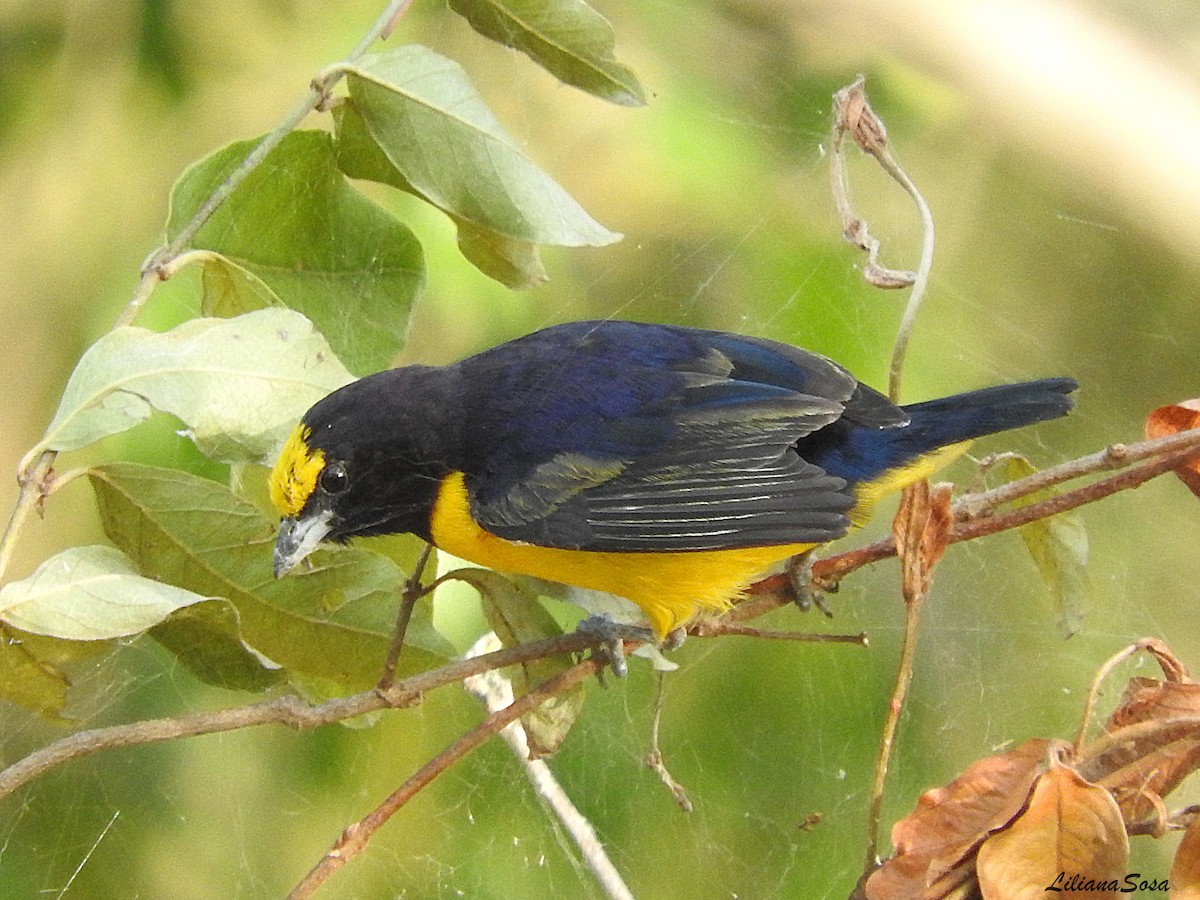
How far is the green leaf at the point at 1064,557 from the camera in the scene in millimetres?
1335

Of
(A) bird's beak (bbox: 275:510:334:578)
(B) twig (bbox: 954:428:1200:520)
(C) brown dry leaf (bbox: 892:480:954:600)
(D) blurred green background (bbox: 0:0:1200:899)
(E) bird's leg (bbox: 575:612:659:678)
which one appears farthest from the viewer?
(D) blurred green background (bbox: 0:0:1200:899)

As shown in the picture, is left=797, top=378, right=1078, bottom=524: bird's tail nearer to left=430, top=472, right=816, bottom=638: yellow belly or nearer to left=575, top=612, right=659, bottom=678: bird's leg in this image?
left=430, top=472, right=816, bottom=638: yellow belly

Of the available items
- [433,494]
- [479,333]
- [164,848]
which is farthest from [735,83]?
[164,848]

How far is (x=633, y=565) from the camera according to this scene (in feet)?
4.39

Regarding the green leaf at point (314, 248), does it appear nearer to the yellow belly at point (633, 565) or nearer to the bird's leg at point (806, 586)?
the yellow belly at point (633, 565)

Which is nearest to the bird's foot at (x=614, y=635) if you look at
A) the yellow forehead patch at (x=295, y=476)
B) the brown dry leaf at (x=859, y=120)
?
the yellow forehead patch at (x=295, y=476)

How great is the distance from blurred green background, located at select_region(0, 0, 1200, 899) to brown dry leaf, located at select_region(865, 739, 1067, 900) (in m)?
0.82

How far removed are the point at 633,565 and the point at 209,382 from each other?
535 mm

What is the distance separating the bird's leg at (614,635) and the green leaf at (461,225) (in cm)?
39

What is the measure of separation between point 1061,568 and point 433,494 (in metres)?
0.72

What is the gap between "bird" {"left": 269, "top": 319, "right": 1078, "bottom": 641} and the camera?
1272mm

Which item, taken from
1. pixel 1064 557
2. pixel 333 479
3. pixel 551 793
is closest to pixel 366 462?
pixel 333 479

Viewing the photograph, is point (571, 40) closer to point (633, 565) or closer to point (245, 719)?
point (633, 565)

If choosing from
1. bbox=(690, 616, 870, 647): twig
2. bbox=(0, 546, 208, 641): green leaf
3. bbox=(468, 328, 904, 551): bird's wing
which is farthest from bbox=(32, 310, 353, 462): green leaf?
bbox=(690, 616, 870, 647): twig
